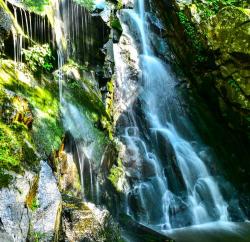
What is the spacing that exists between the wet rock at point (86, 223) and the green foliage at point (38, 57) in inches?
148

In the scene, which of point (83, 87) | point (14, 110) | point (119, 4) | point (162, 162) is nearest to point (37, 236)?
point (14, 110)

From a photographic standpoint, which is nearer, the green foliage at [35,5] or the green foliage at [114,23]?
the green foliage at [35,5]

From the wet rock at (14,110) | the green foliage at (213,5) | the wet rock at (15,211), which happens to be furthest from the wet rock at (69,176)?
the green foliage at (213,5)

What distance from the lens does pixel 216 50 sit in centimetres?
1360

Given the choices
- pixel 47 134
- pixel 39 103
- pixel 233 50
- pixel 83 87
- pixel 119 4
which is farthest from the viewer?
pixel 119 4

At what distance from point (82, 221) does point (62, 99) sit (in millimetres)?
3840

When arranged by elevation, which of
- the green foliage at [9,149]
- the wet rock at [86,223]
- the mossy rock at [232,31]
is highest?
the mossy rock at [232,31]

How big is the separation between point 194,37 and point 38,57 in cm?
720

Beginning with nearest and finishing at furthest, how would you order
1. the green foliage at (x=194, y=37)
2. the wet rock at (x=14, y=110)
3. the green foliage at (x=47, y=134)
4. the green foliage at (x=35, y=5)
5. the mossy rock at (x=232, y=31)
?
1. the wet rock at (x=14, y=110)
2. the green foliage at (x=47, y=134)
3. the green foliage at (x=35, y=5)
4. the mossy rock at (x=232, y=31)
5. the green foliage at (x=194, y=37)

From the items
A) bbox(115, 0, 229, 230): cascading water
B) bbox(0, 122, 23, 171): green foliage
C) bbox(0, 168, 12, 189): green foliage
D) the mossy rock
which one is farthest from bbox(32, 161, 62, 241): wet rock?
the mossy rock

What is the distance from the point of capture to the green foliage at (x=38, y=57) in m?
9.15

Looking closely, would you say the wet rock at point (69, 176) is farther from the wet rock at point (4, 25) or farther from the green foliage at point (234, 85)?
the green foliage at point (234, 85)

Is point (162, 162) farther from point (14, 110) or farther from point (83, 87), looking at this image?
point (14, 110)

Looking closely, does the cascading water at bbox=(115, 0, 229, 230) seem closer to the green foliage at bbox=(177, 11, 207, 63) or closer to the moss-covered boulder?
the green foliage at bbox=(177, 11, 207, 63)
